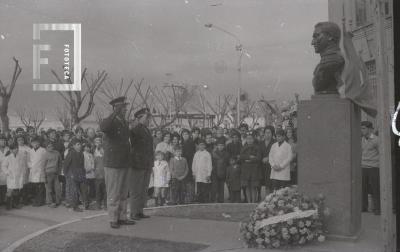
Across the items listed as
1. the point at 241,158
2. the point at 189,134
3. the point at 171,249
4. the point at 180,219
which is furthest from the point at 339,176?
the point at 189,134

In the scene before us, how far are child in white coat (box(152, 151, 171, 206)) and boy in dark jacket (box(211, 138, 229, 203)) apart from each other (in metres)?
0.97

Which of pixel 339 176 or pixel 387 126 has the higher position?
pixel 387 126

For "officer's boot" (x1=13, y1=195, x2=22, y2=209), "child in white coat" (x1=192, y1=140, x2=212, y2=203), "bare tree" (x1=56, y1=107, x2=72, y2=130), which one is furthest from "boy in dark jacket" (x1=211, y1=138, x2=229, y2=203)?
"bare tree" (x1=56, y1=107, x2=72, y2=130)

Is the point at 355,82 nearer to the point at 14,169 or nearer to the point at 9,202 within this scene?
the point at 14,169

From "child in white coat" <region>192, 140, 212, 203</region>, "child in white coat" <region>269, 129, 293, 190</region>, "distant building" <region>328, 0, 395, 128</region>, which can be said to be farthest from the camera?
"distant building" <region>328, 0, 395, 128</region>

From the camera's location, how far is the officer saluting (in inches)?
277

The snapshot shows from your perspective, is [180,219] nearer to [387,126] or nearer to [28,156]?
[387,126]

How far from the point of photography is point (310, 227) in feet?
18.2

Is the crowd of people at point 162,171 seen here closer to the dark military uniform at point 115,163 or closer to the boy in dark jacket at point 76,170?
the boy in dark jacket at point 76,170

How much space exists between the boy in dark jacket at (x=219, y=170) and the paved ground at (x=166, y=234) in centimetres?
230

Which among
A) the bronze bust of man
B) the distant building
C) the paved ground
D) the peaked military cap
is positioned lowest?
the paved ground

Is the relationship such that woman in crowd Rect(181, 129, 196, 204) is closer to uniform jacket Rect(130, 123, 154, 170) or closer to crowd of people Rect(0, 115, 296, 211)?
crowd of people Rect(0, 115, 296, 211)

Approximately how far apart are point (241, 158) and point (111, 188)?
398 centimetres

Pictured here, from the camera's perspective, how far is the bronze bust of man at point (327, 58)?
6.03 meters
